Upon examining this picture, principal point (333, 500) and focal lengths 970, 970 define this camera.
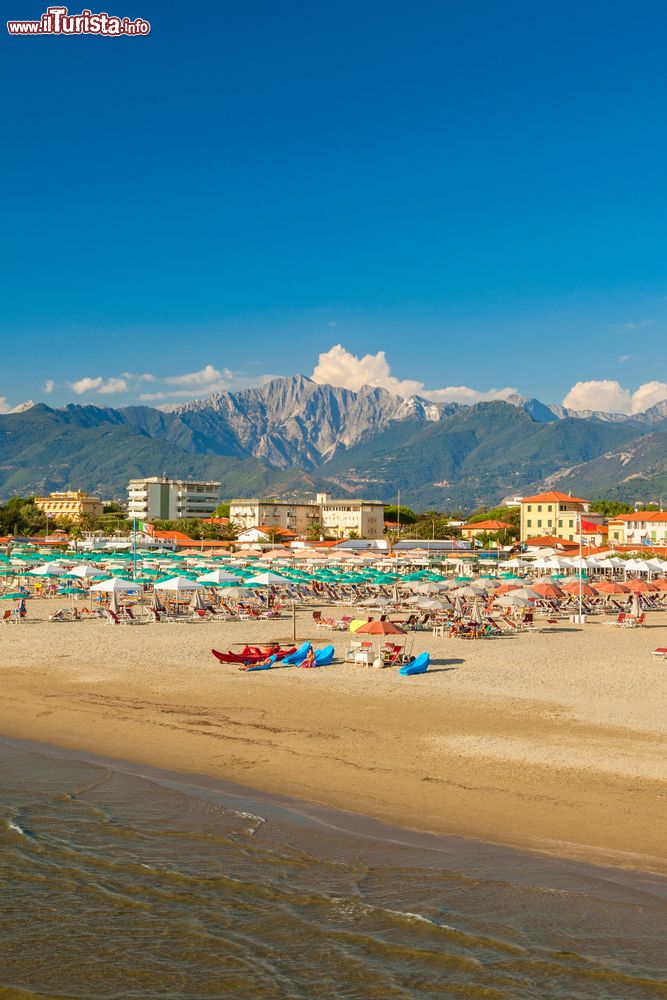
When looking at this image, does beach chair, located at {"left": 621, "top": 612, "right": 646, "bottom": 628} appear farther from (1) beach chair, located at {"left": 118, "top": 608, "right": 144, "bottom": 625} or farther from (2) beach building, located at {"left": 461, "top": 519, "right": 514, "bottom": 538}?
(2) beach building, located at {"left": 461, "top": 519, "right": 514, "bottom": 538}

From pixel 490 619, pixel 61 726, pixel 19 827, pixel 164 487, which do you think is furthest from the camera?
pixel 164 487

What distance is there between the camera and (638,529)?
102 meters

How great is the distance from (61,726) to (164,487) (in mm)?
163896

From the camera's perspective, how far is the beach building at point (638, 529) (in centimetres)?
9971

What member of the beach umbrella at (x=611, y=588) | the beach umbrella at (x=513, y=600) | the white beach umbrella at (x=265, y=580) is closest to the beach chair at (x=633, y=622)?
the beach umbrella at (x=513, y=600)

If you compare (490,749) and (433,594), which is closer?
(490,749)

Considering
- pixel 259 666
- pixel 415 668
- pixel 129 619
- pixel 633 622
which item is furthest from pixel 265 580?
pixel 415 668

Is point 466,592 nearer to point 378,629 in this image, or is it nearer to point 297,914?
point 378,629

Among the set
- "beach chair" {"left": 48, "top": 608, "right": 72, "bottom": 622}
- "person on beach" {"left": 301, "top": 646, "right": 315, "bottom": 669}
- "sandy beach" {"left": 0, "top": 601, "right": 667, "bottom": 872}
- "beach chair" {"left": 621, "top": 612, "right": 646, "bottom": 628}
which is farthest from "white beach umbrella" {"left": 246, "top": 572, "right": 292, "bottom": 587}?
"person on beach" {"left": 301, "top": 646, "right": 315, "bottom": 669}

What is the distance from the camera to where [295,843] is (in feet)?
36.1

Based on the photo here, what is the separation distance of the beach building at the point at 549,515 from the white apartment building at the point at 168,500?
7735 cm

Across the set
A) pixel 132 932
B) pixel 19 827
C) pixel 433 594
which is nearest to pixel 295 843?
pixel 132 932

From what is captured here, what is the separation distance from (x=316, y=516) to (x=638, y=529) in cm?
6192

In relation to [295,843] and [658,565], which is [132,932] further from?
[658,565]
